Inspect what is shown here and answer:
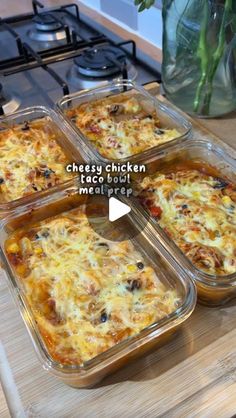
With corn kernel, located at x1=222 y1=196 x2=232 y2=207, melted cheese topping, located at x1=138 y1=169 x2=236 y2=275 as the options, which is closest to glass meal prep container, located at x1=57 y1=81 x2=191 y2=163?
melted cheese topping, located at x1=138 y1=169 x2=236 y2=275

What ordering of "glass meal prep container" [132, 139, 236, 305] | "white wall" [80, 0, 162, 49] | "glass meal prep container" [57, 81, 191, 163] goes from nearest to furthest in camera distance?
"glass meal prep container" [132, 139, 236, 305], "glass meal prep container" [57, 81, 191, 163], "white wall" [80, 0, 162, 49]

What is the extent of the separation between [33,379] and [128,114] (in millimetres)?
806

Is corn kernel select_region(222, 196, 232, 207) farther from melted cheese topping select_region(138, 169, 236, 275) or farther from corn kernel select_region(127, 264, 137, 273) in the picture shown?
corn kernel select_region(127, 264, 137, 273)

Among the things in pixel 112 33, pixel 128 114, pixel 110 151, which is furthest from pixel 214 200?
pixel 112 33

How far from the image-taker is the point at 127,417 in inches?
25.8

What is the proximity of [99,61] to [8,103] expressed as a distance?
0.33m

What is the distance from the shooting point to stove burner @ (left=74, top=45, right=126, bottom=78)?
52.3 inches

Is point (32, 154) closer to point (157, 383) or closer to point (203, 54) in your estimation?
point (203, 54)

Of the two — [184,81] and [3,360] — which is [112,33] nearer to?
[184,81]

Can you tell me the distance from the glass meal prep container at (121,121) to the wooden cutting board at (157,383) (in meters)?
0.47

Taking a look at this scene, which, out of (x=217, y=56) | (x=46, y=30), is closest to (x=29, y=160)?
(x=217, y=56)

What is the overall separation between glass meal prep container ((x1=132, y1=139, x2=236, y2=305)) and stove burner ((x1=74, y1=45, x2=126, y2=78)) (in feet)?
1.43

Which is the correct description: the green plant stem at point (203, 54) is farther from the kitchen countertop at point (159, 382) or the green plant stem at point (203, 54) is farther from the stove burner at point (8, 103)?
the kitchen countertop at point (159, 382)

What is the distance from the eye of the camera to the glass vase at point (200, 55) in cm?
102
